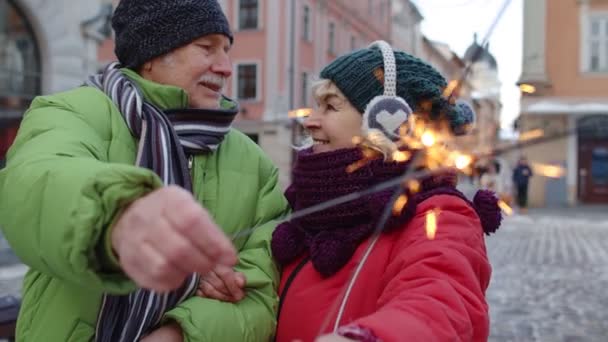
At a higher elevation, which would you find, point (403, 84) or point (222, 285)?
point (403, 84)

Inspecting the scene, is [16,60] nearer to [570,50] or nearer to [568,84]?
[570,50]

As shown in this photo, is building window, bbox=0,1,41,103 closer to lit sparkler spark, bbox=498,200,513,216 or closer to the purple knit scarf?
the purple knit scarf

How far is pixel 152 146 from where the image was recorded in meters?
1.43

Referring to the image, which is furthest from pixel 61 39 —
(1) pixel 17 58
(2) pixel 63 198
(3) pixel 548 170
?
(3) pixel 548 170

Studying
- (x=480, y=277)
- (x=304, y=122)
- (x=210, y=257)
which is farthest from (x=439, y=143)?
(x=210, y=257)

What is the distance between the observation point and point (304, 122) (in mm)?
1684

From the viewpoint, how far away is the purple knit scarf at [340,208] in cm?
149

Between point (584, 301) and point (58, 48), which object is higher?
point (58, 48)

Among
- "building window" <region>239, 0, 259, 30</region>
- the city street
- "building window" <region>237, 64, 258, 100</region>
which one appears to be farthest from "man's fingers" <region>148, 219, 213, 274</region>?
"building window" <region>237, 64, 258, 100</region>

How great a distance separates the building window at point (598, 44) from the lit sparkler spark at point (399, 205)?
1.49 m

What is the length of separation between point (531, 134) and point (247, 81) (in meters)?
23.0

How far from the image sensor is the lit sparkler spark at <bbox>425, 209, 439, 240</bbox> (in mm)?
1336

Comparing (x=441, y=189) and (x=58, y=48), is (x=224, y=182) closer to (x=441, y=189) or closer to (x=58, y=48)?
(x=441, y=189)

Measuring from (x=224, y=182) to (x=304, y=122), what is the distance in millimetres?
246
